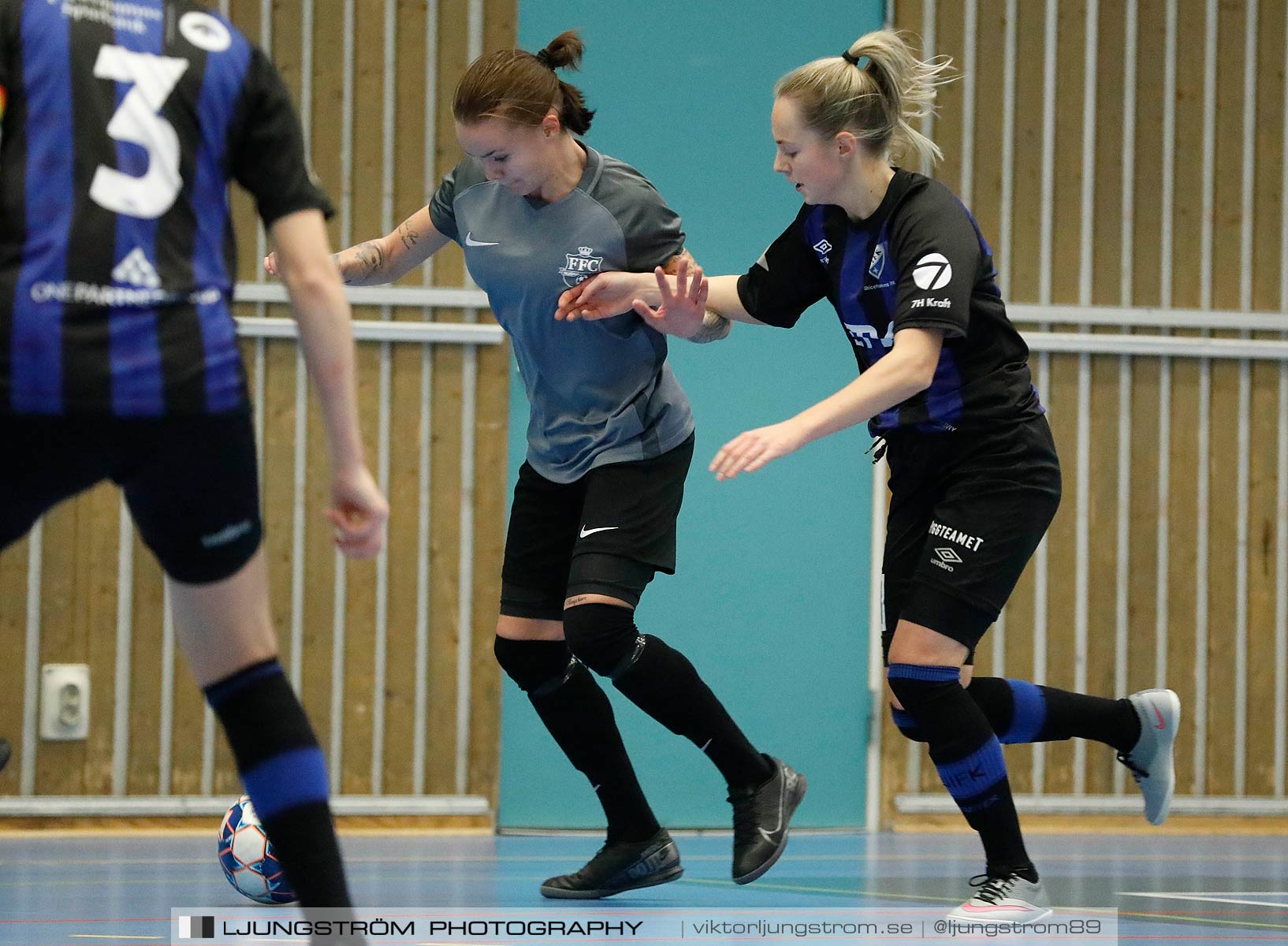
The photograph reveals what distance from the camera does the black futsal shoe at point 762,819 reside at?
137 inches

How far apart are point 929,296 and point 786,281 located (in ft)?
1.91

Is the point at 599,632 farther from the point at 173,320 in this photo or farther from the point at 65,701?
the point at 65,701

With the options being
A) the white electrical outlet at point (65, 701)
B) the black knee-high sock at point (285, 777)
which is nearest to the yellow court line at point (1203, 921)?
the black knee-high sock at point (285, 777)

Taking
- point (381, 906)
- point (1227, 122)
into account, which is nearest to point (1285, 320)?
point (1227, 122)

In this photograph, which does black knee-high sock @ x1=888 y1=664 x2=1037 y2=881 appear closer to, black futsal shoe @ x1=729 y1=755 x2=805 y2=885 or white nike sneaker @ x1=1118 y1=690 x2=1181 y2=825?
black futsal shoe @ x1=729 y1=755 x2=805 y2=885

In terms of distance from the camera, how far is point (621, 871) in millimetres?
3633

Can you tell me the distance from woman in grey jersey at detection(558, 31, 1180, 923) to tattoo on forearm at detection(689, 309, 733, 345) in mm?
270

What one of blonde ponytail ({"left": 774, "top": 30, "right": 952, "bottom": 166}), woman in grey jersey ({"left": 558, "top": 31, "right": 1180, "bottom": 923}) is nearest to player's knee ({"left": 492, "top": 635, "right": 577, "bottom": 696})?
woman in grey jersey ({"left": 558, "top": 31, "right": 1180, "bottom": 923})

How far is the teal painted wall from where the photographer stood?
580cm

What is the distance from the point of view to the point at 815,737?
19.4ft

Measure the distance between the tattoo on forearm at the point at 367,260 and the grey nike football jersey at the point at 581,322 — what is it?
0.27 meters

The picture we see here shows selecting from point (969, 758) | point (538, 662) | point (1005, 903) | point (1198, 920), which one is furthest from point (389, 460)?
point (1198, 920)

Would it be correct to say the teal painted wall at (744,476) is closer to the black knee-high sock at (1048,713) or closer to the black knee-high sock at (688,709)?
the black knee-high sock at (1048,713)

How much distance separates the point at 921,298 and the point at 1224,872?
2470 millimetres
